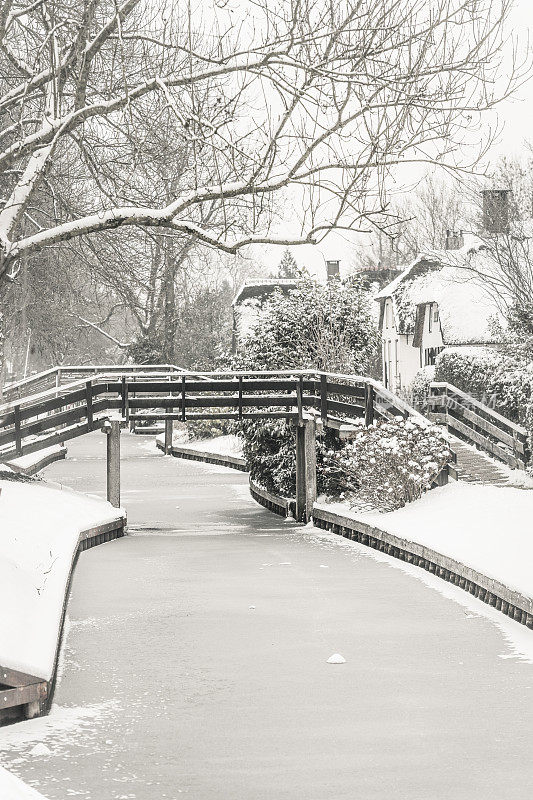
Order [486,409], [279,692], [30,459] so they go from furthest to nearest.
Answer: [30,459]
[486,409]
[279,692]

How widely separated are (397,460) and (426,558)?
13.1ft

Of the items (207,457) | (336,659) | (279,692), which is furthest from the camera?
(207,457)

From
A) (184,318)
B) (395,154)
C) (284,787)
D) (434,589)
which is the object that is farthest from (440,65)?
(184,318)

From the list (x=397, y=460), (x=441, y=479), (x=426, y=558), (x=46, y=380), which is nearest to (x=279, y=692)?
(x=426, y=558)

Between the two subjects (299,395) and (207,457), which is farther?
(207,457)

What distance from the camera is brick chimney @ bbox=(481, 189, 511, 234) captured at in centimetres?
3494

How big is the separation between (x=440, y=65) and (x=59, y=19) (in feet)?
14.7

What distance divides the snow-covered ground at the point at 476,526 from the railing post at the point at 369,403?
9.46 feet

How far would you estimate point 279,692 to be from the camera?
1027 centimetres

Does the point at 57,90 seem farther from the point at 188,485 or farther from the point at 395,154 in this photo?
the point at 188,485

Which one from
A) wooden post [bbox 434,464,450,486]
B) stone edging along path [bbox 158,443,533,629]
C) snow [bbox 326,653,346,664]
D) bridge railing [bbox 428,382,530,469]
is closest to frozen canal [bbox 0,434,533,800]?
snow [bbox 326,653,346,664]

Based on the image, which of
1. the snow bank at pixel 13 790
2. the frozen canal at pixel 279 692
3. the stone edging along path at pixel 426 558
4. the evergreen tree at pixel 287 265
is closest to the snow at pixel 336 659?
the frozen canal at pixel 279 692

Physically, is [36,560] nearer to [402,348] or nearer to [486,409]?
[486,409]

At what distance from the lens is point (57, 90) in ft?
49.3
